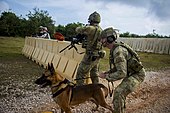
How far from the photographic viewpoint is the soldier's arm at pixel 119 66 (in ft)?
14.8

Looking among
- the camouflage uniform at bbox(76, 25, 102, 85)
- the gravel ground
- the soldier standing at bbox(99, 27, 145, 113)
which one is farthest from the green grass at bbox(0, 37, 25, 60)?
the soldier standing at bbox(99, 27, 145, 113)

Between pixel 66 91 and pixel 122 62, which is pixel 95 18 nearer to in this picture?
pixel 66 91

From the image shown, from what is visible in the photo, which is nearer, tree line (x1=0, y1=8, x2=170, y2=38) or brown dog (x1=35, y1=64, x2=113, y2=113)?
brown dog (x1=35, y1=64, x2=113, y2=113)

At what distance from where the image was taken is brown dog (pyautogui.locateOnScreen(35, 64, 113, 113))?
5.43 metres

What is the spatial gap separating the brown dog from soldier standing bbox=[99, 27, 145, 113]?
0.92 m

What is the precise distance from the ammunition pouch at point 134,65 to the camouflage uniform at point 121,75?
3cm

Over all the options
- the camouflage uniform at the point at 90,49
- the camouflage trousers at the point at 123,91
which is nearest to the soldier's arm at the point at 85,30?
the camouflage uniform at the point at 90,49

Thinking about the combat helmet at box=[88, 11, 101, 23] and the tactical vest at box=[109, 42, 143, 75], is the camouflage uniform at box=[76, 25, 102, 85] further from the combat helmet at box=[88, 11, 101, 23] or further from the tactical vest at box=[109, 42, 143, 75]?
the tactical vest at box=[109, 42, 143, 75]

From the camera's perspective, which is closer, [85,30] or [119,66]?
[119,66]

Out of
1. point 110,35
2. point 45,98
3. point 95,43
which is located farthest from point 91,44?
point 110,35

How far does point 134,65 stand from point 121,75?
52cm

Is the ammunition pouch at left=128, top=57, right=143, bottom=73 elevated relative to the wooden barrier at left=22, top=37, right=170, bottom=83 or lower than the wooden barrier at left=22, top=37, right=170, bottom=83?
elevated

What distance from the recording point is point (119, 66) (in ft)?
14.9

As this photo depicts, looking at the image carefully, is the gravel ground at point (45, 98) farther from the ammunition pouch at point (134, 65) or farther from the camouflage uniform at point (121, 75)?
the ammunition pouch at point (134, 65)
